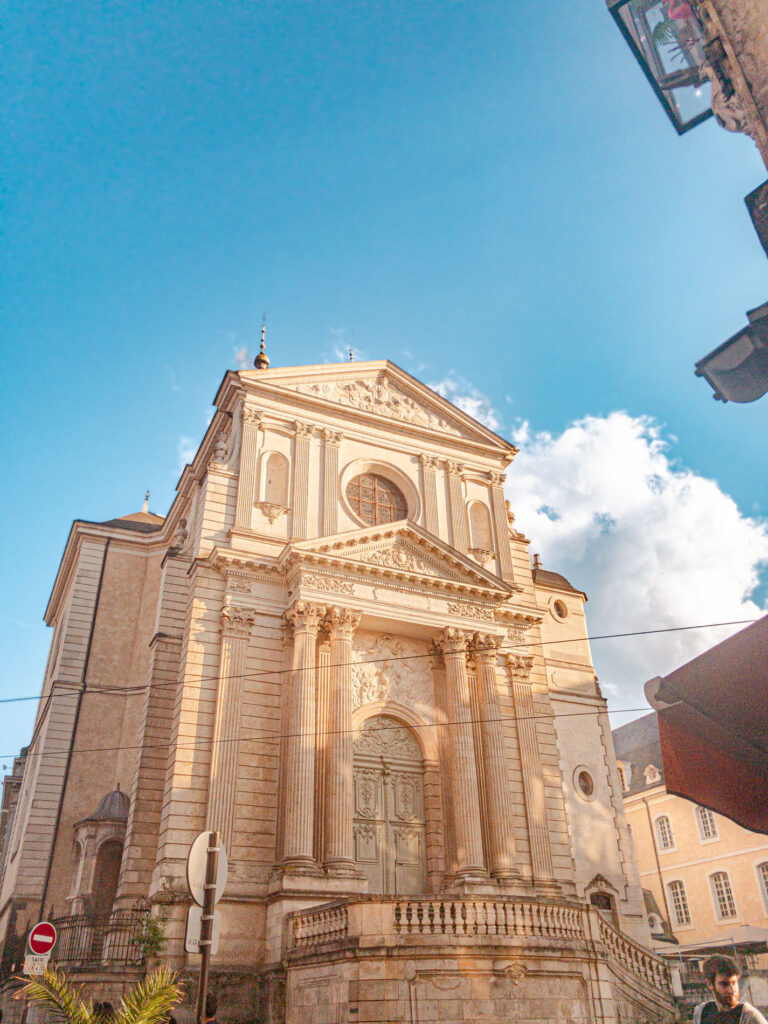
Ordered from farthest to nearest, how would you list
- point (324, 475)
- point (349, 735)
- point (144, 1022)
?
point (324, 475) < point (349, 735) < point (144, 1022)

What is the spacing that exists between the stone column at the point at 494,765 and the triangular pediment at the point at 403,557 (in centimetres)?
169

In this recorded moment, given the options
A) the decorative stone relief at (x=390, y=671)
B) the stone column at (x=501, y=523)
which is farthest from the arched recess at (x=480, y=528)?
the decorative stone relief at (x=390, y=671)

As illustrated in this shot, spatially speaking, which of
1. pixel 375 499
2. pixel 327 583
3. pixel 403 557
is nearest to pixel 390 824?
pixel 327 583

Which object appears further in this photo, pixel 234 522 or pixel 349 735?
pixel 234 522

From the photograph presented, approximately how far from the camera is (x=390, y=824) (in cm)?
2100

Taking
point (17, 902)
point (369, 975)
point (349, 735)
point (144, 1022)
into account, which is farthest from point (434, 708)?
point (144, 1022)

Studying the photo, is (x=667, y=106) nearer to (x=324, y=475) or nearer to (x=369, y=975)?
(x=369, y=975)

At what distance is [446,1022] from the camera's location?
1314 centimetres

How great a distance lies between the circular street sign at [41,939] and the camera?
1210 centimetres

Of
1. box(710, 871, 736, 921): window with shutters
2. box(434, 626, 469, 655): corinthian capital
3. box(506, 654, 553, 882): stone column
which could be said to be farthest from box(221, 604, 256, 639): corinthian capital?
box(710, 871, 736, 921): window with shutters

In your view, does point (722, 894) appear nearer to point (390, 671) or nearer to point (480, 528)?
point (390, 671)

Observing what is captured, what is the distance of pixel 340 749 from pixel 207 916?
531 inches

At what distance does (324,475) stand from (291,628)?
17.7 feet

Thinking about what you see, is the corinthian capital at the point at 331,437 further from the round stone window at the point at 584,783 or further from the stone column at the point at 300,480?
the round stone window at the point at 584,783
